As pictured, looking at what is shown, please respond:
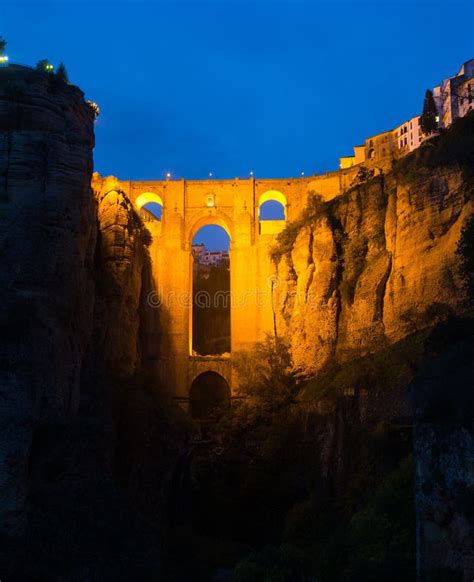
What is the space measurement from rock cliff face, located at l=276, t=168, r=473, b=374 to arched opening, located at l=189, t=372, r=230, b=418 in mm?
7280

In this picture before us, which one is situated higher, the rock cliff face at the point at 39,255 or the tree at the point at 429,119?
the tree at the point at 429,119

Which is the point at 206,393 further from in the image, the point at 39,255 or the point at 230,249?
the point at 39,255

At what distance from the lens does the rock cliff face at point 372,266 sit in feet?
90.9

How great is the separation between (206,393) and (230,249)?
9132mm

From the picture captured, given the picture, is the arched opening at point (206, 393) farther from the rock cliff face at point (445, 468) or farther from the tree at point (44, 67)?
the rock cliff face at point (445, 468)

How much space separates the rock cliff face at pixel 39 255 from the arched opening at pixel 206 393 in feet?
67.8

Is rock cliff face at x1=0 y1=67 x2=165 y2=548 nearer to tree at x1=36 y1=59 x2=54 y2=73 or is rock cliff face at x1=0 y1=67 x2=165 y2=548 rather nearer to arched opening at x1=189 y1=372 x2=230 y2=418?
tree at x1=36 y1=59 x2=54 y2=73

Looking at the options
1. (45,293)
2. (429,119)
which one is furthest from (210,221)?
(45,293)

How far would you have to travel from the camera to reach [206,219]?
140 ft

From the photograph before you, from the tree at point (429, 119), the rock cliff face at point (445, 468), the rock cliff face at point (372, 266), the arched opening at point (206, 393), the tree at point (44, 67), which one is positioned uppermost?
the tree at point (429, 119)

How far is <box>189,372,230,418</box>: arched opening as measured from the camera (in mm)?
41281

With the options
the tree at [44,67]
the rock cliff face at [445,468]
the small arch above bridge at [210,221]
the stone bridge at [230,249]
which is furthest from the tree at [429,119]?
the rock cliff face at [445,468]

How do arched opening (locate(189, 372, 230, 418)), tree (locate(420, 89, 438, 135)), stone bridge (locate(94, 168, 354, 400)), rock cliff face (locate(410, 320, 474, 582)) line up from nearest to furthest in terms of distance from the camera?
rock cliff face (locate(410, 320, 474, 582))
stone bridge (locate(94, 168, 354, 400))
arched opening (locate(189, 372, 230, 418))
tree (locate(420, 89, 438, 135))

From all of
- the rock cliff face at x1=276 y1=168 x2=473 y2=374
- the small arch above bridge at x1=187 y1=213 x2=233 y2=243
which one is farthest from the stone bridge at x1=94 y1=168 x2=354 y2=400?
the rock cliff face at x1=276 y1=168 x2=473 y2=374
